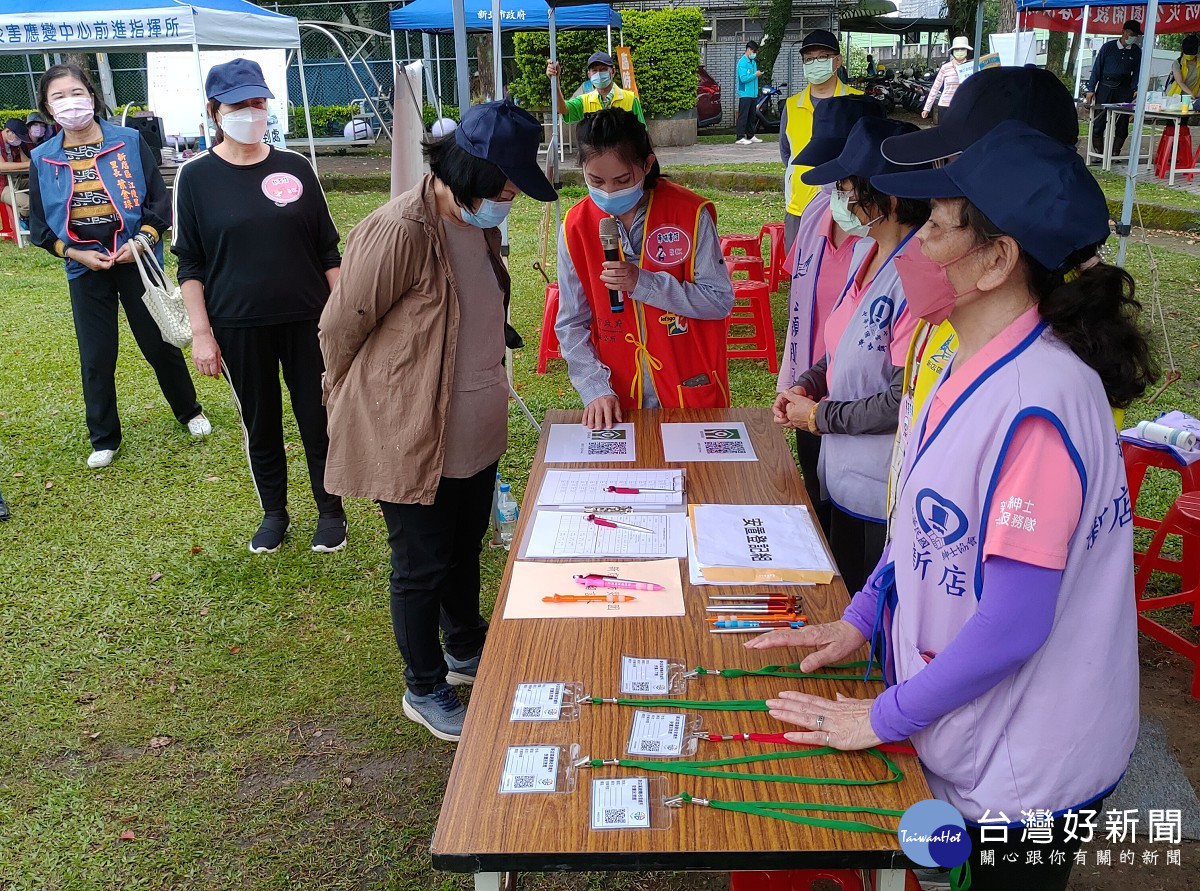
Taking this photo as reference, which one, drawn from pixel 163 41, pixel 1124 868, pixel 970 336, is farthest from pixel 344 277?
pixel 163 41

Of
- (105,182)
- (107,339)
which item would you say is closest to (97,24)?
(105,182)

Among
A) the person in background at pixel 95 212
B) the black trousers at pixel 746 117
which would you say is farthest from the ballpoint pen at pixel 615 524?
the black trousers at pixel 746 117

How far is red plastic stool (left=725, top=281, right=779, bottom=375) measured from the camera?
614 cm

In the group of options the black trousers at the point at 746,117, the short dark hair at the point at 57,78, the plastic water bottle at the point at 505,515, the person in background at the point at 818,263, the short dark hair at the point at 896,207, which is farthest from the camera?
the black trousers at the point at 746,117

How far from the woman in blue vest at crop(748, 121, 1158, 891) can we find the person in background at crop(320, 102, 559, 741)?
1.18 metres

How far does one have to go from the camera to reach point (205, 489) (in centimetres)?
498

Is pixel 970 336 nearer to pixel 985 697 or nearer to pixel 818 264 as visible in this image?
pixel 985 697

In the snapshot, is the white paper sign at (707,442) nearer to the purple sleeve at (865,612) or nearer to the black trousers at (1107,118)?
the purple sleeve at (865,612)

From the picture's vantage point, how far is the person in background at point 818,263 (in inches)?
105

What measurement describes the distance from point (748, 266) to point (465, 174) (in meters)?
4.64

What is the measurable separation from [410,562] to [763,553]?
101cm

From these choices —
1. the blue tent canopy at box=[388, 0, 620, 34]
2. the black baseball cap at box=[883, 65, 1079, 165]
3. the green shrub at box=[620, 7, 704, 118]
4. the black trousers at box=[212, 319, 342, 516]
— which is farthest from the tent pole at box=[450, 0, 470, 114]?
the green shrub at box=[620, 7, 704, 118]

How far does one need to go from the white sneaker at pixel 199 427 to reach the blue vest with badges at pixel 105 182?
105cm

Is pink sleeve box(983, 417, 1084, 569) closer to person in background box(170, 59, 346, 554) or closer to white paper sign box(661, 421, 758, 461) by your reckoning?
white paper sign box(661, 421, 758, 461)
